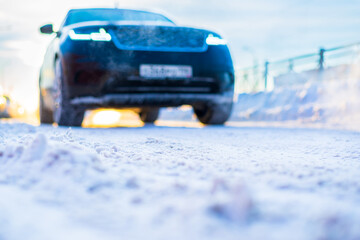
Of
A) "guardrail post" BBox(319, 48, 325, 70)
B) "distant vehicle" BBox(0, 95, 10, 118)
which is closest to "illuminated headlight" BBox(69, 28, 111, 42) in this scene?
"guardrail post" BBox(319, 48, 325, 70)

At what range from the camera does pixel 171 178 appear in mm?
1491

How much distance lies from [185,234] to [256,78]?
15051 millimetres

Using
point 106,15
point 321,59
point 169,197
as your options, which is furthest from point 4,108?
point 169,197

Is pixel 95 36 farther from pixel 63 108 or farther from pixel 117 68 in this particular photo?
pixel 63 108

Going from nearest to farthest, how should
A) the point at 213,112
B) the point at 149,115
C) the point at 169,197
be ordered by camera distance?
the point at 169,197
the point at 213,112
the point at 149,115

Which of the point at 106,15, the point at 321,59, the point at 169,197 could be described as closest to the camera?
the point at 169,197

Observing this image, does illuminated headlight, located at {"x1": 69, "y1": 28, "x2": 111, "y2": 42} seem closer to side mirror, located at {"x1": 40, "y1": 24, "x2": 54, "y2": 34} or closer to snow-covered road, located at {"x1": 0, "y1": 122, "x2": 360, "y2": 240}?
side mirror, located at {"x1": 40, "y1": 24, "x2": 54, "y2": 34}

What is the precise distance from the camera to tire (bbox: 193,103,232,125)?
16.5ft

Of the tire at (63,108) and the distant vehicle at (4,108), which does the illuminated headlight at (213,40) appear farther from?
the distant vehicle at (4,108)

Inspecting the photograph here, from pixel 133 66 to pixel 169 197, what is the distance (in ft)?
10.5

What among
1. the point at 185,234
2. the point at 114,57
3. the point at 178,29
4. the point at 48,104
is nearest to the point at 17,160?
the point at 185,234

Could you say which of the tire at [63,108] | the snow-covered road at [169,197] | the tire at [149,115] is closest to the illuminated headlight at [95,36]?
the tire at [63,108]

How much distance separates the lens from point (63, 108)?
4.46 m

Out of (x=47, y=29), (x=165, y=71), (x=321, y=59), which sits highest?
(x=47, y=29)
